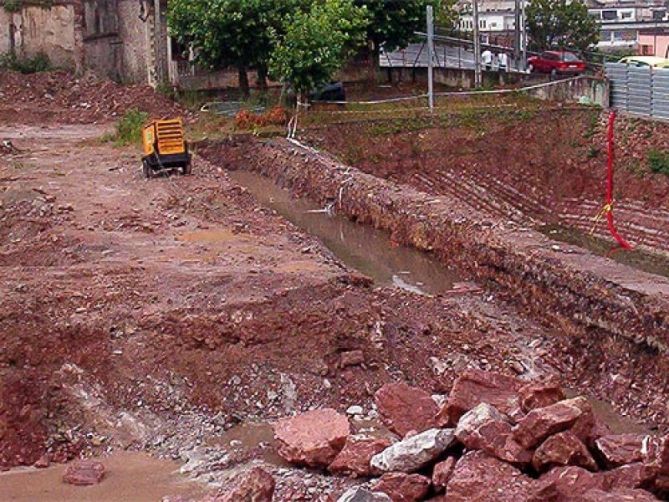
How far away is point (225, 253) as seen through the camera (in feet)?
59.2

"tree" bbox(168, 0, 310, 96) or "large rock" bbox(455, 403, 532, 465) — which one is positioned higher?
"tree" bbox(168, 0, 310, 96)

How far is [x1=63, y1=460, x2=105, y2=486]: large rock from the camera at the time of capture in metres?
11.4

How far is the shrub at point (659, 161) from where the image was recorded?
27219 millimetres

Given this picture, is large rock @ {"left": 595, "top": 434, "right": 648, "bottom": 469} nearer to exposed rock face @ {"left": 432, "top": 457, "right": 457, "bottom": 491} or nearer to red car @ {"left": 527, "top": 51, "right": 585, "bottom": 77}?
exposed rock face @ {"left": 432, "top": 457, "right": 457, "bottom": 491}

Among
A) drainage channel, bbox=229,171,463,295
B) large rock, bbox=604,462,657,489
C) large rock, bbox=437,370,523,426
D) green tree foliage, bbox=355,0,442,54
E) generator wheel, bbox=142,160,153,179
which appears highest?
green tree foliage, bbox=355,0,442,54

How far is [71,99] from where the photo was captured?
40688 millimetres

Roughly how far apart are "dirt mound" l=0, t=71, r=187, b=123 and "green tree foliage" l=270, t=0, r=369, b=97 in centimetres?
551

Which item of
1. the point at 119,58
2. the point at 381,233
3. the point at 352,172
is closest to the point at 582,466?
the point at 381,233

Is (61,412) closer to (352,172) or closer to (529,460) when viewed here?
(529,460)

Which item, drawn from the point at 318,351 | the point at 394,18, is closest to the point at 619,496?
the point at 318,351

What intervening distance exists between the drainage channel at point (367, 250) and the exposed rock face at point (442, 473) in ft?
27.3

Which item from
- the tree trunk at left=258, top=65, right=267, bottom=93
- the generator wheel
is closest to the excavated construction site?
the generator wheel

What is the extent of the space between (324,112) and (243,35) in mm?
3146

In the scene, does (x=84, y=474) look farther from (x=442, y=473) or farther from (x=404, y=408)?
(x=442, y=473)
